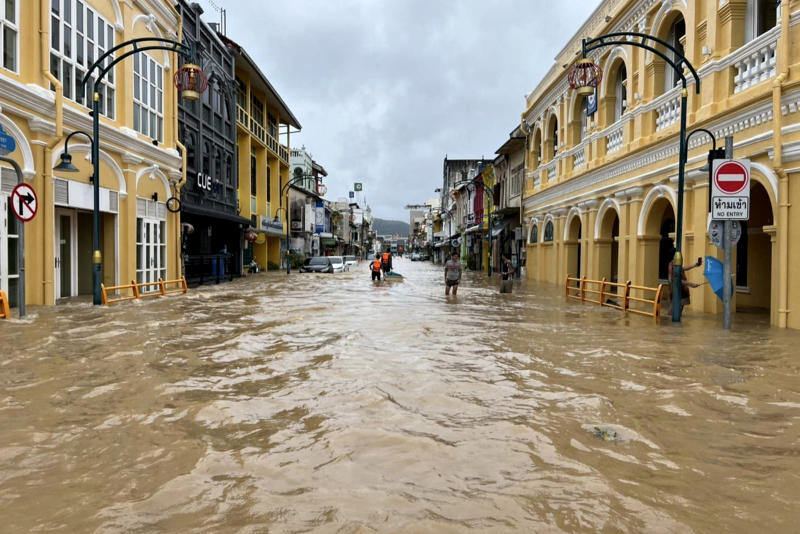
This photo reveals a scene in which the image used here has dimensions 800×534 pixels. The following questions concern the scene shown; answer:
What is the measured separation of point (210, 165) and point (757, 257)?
23611 mm

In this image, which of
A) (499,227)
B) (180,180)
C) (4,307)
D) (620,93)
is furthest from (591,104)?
(4,307)

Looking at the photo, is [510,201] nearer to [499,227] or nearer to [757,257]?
[499,227]

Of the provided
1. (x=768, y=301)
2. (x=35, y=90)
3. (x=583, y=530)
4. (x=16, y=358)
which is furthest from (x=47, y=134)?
(x=768, y=301)

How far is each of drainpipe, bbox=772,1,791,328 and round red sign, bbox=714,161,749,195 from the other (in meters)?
0.73

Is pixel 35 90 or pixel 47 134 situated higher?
pixel 35 90

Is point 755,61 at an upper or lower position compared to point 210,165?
lower

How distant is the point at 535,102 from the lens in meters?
29.7

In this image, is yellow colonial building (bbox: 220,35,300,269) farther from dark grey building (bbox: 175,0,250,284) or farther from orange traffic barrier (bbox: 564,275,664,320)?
orange traffic barrier (bbox: 564,275,664,320)

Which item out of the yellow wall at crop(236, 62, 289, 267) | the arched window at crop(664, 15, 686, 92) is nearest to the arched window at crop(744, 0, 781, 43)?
the arched window at crop(664, 15, 686, 92)

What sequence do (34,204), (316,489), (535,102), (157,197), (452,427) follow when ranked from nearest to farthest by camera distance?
(316,489)
(452,427)
(34,204)
(157,197)
(535,102)

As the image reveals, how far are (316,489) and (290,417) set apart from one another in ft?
5.42

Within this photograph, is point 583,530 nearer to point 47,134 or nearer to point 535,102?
point 47,134

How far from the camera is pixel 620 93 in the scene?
65.7 ft

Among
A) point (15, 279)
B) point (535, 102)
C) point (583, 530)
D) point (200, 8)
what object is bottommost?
point (583, 530)
